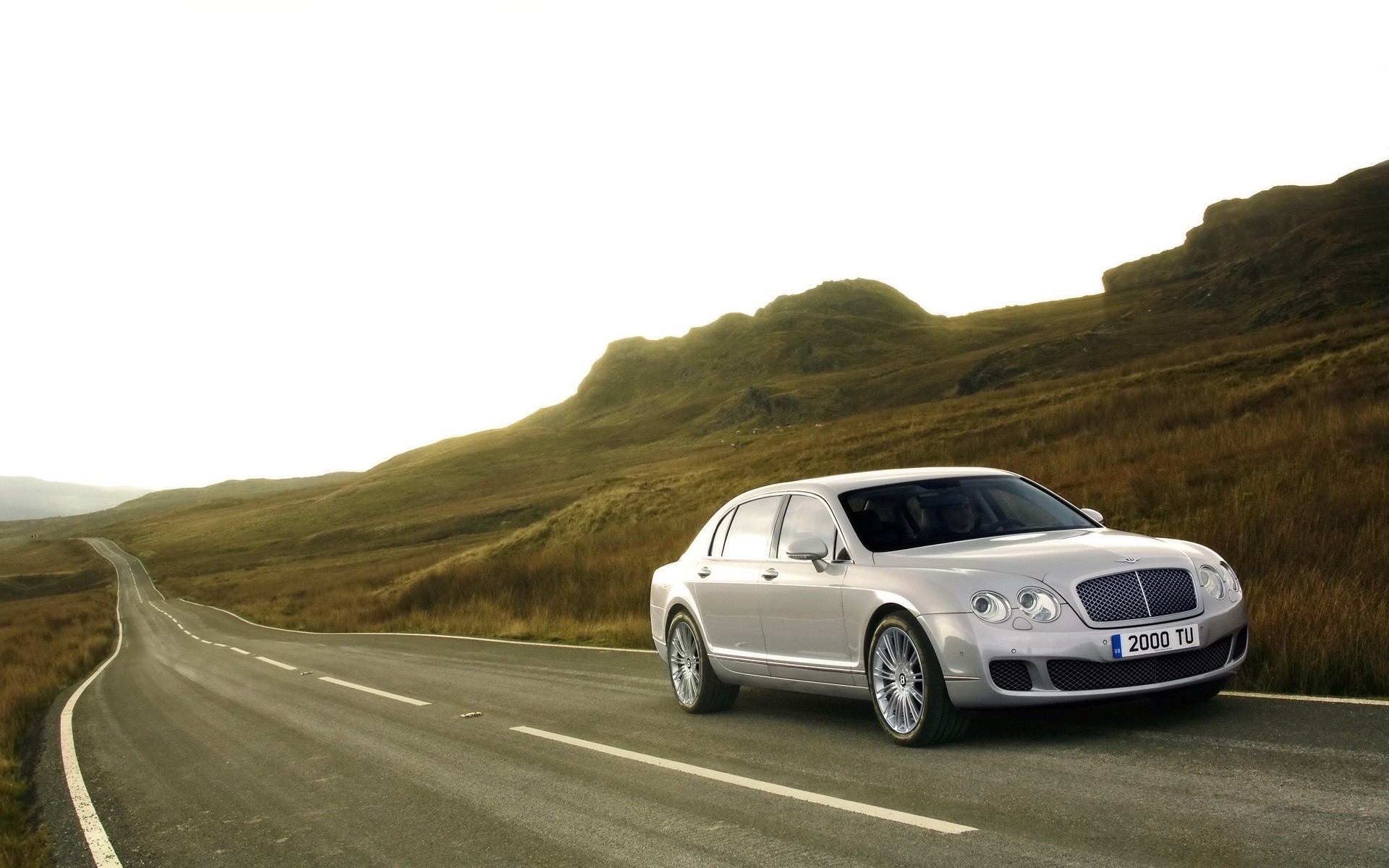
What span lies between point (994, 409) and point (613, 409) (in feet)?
462

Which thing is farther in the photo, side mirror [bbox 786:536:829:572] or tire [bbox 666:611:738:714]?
tire [bbox 666:611:738:714]

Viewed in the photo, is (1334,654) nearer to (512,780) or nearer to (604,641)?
(512,780)

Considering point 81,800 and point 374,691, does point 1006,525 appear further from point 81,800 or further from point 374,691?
point 374,691

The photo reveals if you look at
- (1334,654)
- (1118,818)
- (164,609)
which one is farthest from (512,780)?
(164,609)

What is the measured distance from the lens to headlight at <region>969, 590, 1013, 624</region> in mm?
6586

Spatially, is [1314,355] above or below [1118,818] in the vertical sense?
above

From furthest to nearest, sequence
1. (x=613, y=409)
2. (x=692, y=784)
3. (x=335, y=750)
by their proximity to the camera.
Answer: (x=613, y=409) < (x=335, y=750) < (x=692, y=784)

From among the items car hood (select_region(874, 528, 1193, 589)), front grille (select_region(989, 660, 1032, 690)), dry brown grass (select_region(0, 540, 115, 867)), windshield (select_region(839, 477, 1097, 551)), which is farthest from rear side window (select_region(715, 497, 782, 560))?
dry brown grass (select_region(0, 540, 115, 867))

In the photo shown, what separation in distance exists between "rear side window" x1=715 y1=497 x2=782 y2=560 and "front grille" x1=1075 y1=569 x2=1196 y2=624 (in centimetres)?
274

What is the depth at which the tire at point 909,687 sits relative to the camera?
6.87 meters

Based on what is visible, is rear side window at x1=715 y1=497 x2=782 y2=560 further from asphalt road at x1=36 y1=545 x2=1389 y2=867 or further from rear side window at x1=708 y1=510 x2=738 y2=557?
asphalt road at x1=36 y1=545 x2=1389 y2=867

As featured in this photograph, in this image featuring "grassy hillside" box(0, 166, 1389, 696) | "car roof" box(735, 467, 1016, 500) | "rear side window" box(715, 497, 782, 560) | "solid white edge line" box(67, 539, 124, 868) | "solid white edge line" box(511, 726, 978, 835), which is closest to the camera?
"solid white edge line" box(511, 726, 978, 835)

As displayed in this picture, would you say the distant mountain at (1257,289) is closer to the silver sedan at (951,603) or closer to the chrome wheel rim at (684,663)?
the chrome wheel rim at (684,663)

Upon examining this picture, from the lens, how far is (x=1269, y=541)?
11.5m
